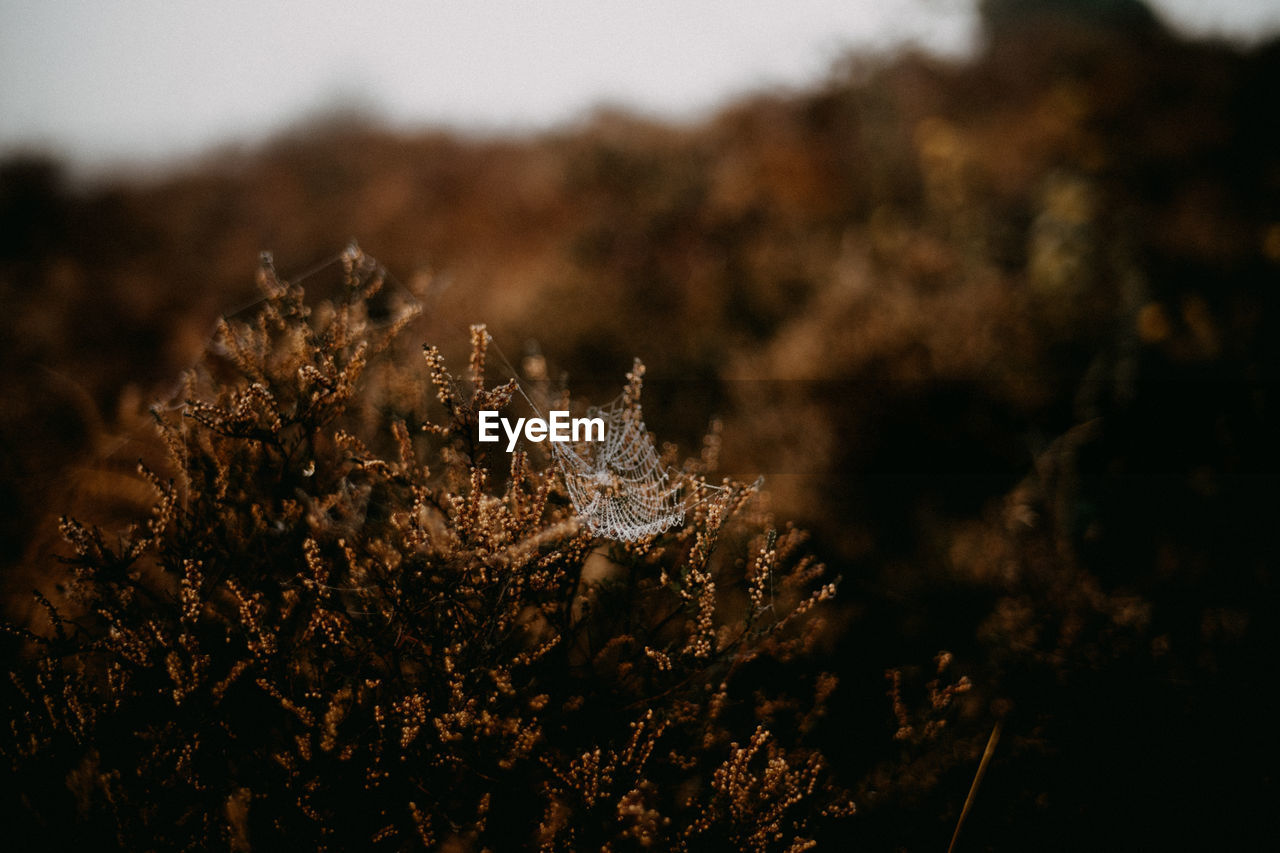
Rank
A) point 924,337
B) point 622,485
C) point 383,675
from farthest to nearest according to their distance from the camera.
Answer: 1. point 924,337
2. point 622,485
3. point 383,675

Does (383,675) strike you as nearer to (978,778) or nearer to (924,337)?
(978,778)

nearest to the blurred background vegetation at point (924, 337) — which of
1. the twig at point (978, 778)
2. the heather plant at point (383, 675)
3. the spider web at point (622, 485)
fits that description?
the twig at point (978, 778)

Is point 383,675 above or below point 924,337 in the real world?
below

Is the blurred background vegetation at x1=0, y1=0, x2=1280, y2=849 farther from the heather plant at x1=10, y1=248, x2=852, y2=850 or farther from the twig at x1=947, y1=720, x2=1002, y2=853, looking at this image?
the heather plant at x1=10, y1=248, x2=852, y2=850

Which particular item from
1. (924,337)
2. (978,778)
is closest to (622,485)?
(978,778)

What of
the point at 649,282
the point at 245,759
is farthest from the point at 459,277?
the point at 245,759

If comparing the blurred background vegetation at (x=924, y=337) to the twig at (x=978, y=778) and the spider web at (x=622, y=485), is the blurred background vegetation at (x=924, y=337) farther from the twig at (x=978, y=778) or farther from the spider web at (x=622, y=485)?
the spider web at (x=622, y=485)

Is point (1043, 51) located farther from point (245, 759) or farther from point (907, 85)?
point (245, 759)
